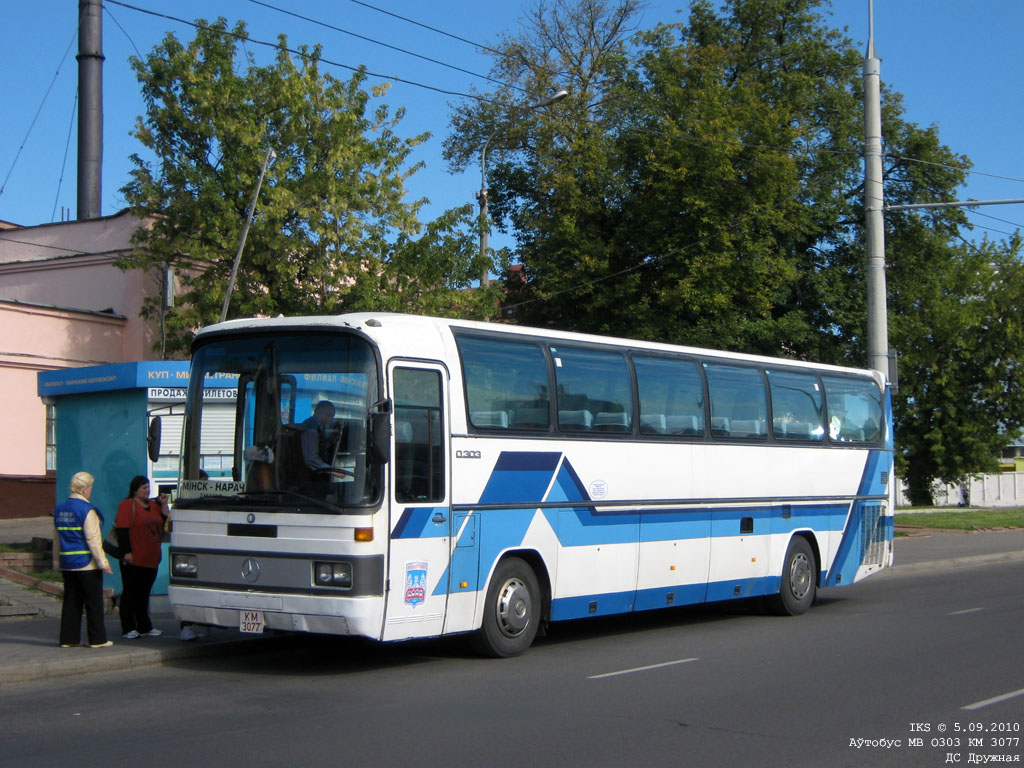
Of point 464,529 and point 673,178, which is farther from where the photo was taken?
point 673,178

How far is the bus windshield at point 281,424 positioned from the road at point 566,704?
1.68 metres

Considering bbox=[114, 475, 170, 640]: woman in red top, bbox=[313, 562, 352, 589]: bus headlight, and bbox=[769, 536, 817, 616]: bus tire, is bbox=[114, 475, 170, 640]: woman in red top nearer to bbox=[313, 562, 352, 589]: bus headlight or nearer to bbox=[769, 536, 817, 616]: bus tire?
bbox=[313, 562, 352, 589]: bus headlight

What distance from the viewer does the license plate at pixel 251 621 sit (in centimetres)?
1007

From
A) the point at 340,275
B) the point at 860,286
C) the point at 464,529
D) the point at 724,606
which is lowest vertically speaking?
the point at 724,606

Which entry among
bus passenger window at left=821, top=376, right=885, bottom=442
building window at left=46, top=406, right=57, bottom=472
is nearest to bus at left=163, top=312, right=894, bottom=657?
bus passenger window at left=821, top=376, right=885, bottom=442

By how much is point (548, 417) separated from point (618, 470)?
4.25ft

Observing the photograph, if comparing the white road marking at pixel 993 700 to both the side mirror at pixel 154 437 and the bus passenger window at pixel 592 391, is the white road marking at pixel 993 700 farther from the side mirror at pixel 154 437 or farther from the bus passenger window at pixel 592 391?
the side mirror at pixel 154 437

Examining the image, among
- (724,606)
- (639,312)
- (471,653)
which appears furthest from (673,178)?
(471,653)

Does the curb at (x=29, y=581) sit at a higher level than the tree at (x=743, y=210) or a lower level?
lower

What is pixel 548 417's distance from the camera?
11.9 meters

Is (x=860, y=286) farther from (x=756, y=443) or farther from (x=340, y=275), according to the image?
(x=756, y=443)

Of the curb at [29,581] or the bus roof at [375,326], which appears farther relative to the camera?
Result: the curb at [29,581]

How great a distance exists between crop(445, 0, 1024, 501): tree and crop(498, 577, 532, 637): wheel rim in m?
19.7

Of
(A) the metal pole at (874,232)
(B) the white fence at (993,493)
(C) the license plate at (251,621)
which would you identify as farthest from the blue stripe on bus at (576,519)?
(B) the white fence at (993,493)
